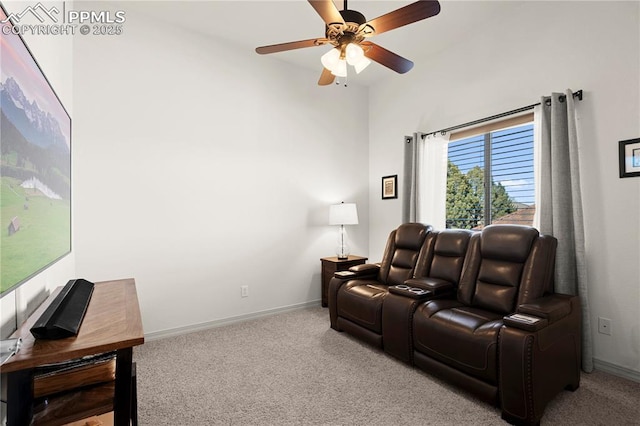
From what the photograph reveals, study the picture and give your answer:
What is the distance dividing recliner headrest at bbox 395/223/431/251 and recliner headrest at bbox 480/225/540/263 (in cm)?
65

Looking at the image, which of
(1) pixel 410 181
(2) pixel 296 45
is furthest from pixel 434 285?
(2) pixel 296 45

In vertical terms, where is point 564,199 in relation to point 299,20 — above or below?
below

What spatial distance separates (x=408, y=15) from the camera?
5.99ft

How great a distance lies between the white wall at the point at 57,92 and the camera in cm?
122

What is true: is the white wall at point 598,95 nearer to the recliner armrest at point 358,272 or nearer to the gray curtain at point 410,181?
the gray curtain at point 410,181

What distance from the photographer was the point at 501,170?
324 cm

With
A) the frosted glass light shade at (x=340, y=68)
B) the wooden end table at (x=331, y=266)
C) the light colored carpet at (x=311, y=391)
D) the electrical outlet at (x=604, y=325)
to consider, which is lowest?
the light colored carpet at (x=311, y=391)

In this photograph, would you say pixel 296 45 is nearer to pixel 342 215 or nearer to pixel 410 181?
pixel 342 215

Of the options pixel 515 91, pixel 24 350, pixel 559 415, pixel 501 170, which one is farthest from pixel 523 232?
pixel 24 350

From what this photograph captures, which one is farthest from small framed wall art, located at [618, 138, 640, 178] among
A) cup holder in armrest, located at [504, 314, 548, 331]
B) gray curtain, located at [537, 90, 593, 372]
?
cup holder in armrest, located at [504, 314, 548, 331]

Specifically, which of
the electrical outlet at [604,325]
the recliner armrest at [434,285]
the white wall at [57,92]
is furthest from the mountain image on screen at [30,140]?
the electrical outlet at [604,325]

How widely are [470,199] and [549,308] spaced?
1.76 m

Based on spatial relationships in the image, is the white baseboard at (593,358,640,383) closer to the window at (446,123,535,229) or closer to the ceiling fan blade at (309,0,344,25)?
the window at (446,123,535,229)

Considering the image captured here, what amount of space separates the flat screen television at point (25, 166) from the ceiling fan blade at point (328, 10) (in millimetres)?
1330
